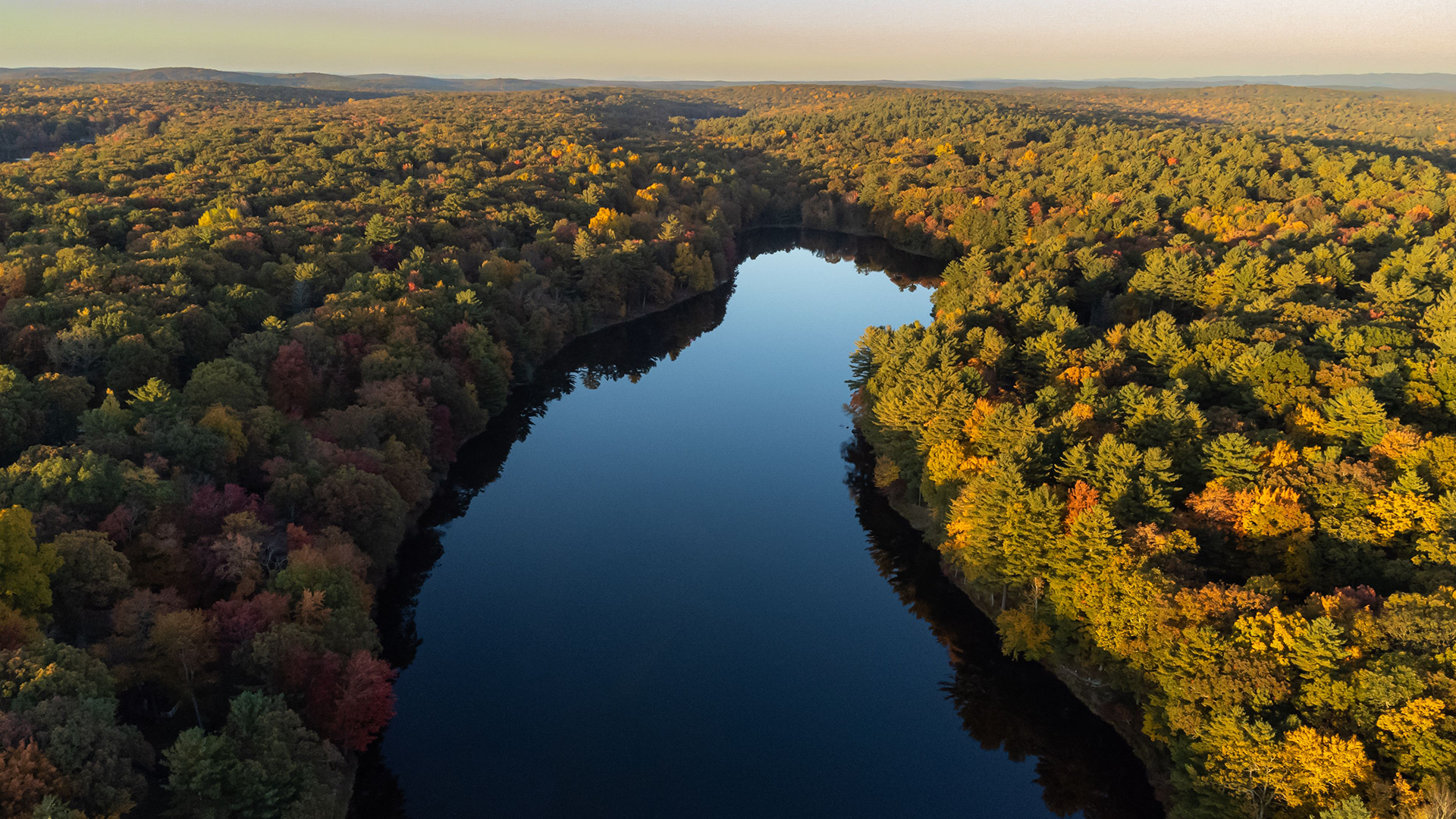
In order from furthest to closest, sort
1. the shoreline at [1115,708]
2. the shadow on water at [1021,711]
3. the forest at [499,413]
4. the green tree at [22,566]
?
the shadow on water at [1021,711]
the shoreline at [1115,708]
the green tree at [22,566]
the forest at [499,413]

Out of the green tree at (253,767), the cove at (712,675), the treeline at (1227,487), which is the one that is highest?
the treeline at (1227,487)

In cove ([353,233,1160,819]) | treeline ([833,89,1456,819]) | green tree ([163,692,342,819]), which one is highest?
treeline ([833,89,1456,819])

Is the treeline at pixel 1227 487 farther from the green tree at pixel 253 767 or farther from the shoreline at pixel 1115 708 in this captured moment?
the green tree at pixel 253 767

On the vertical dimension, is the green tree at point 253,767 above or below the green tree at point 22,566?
below

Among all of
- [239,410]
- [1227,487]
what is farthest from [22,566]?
[1227,487]

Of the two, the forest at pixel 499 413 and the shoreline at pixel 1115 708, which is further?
the shoreline at pixel 1115 708

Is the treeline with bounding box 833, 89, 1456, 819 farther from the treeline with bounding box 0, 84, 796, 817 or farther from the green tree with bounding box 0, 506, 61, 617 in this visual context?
the green tree with bounding box 0, 506, 61, 617

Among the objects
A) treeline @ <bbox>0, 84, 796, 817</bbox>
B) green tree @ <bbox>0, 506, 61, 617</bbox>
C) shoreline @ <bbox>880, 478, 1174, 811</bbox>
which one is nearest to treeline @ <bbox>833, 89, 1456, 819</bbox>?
shoreline @ <bbox>880, 478, 1174, 811</bbox>

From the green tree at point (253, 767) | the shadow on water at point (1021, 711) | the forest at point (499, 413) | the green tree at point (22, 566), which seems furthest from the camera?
the shadow on water at point (1021, 711)

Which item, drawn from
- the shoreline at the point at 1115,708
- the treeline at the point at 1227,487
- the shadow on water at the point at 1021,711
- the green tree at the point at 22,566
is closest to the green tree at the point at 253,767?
the green tree at the point at 22,566
